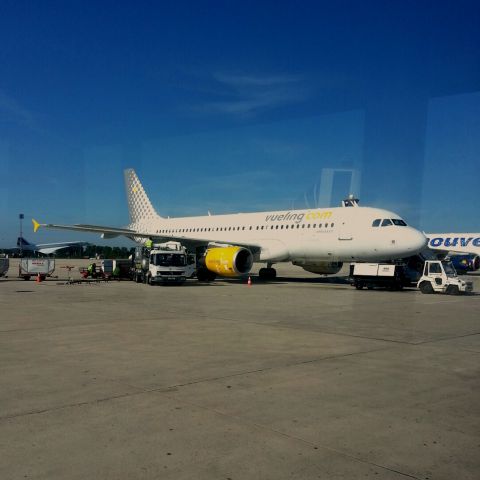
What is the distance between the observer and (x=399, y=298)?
18.7 m

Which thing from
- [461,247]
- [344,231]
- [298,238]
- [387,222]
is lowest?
[298,238]

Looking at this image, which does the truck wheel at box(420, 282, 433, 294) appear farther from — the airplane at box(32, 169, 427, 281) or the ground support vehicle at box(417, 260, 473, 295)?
the airplane at box(32, 169, 427, 281)

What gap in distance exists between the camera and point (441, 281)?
70.1 feet

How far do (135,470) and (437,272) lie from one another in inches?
795

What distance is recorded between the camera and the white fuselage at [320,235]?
23125 millimetres

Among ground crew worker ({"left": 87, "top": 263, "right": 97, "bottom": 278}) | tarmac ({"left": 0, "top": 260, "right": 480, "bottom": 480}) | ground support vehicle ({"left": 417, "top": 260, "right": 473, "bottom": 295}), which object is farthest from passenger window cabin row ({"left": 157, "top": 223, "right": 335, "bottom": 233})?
tarmac ({"left": 0, "top": 260, "right": 480, "bottom": 480})

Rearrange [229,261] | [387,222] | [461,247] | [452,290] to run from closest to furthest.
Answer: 1. [452,290]
2. [387,222]
3. [229,261]
4. [461,247]

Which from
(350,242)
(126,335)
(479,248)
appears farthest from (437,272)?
(479,248)

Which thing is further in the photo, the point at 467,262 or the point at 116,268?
the point at 467,262

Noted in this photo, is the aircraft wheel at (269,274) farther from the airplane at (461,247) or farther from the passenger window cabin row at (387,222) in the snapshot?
the airplane at (461,247)

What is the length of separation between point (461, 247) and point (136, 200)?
1121 inches

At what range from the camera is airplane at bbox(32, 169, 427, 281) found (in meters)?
23.3

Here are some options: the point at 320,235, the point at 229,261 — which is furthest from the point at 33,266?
the point at 320,235

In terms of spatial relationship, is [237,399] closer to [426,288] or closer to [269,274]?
[426,288]
